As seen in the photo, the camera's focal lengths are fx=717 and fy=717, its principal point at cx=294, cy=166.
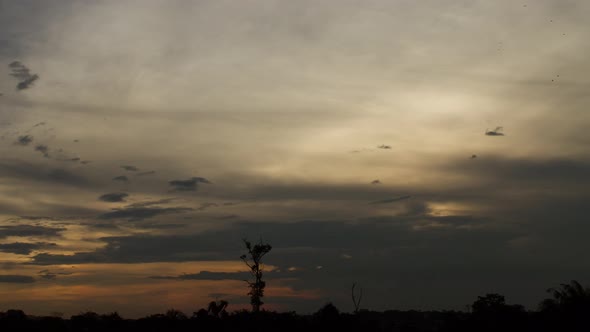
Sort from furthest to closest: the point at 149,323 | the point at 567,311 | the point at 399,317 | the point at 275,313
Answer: the point at 399,317 < the point at 275,313 < the point at 149,323 < the point at 567,311

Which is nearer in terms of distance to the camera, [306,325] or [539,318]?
[539,318]

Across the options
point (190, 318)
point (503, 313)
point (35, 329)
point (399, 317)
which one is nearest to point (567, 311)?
→ point (503, 313)

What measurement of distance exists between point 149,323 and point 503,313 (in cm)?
4172

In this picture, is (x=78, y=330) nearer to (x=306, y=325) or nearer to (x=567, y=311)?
(x=306, y=325)

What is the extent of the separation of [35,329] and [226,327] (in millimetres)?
21236

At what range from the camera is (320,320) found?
265 ft

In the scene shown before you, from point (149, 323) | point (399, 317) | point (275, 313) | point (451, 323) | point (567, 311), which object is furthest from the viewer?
point (399, 317)

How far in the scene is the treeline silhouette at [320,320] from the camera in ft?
239

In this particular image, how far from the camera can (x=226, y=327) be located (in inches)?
3265

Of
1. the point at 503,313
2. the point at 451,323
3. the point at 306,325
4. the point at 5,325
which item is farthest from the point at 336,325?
the point at 5,325

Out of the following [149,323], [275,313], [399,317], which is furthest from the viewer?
[399,317]

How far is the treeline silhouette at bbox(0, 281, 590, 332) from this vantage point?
72.8m

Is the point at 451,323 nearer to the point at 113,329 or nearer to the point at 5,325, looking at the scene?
the point at 113,329

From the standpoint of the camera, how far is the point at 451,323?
79.3 m
